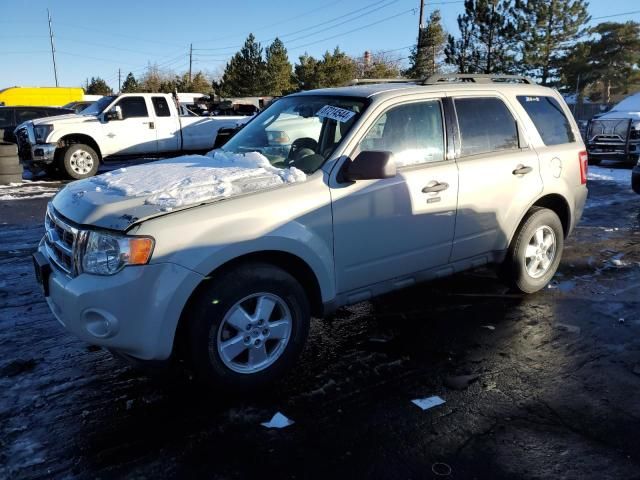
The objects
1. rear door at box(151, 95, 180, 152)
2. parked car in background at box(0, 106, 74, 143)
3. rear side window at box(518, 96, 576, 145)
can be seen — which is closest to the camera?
rear side window at box(518, 96, 576, 145)

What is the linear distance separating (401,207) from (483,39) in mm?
37284

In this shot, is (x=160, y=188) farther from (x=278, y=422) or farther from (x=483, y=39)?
(x=483, y=39)

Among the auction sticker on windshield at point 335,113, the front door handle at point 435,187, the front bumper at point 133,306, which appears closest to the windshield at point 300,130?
the auction sticker on windshield at point 335,113

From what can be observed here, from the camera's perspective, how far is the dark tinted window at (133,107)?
44.0 ft

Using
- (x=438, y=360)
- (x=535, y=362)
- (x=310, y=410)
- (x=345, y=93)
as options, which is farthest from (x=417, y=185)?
(x=310, y=410)

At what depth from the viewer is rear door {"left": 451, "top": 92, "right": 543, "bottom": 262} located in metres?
4.17

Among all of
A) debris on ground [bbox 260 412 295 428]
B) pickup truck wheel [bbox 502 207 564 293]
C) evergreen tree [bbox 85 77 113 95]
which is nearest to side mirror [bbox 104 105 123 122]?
pickup truck wheel [bbox 502 207 564 293]

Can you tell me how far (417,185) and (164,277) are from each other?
6.19ft

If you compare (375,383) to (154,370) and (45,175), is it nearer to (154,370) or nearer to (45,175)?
(154,370)

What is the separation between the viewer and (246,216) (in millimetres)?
3092

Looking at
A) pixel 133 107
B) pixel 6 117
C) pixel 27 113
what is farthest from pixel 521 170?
pixel 6 117

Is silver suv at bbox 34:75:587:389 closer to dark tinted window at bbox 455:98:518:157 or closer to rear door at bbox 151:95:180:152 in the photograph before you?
dark tinted window at bbox 455:98:518:157

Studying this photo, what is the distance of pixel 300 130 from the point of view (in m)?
4.12

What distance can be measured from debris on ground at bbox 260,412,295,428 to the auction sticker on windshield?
6.64ft
